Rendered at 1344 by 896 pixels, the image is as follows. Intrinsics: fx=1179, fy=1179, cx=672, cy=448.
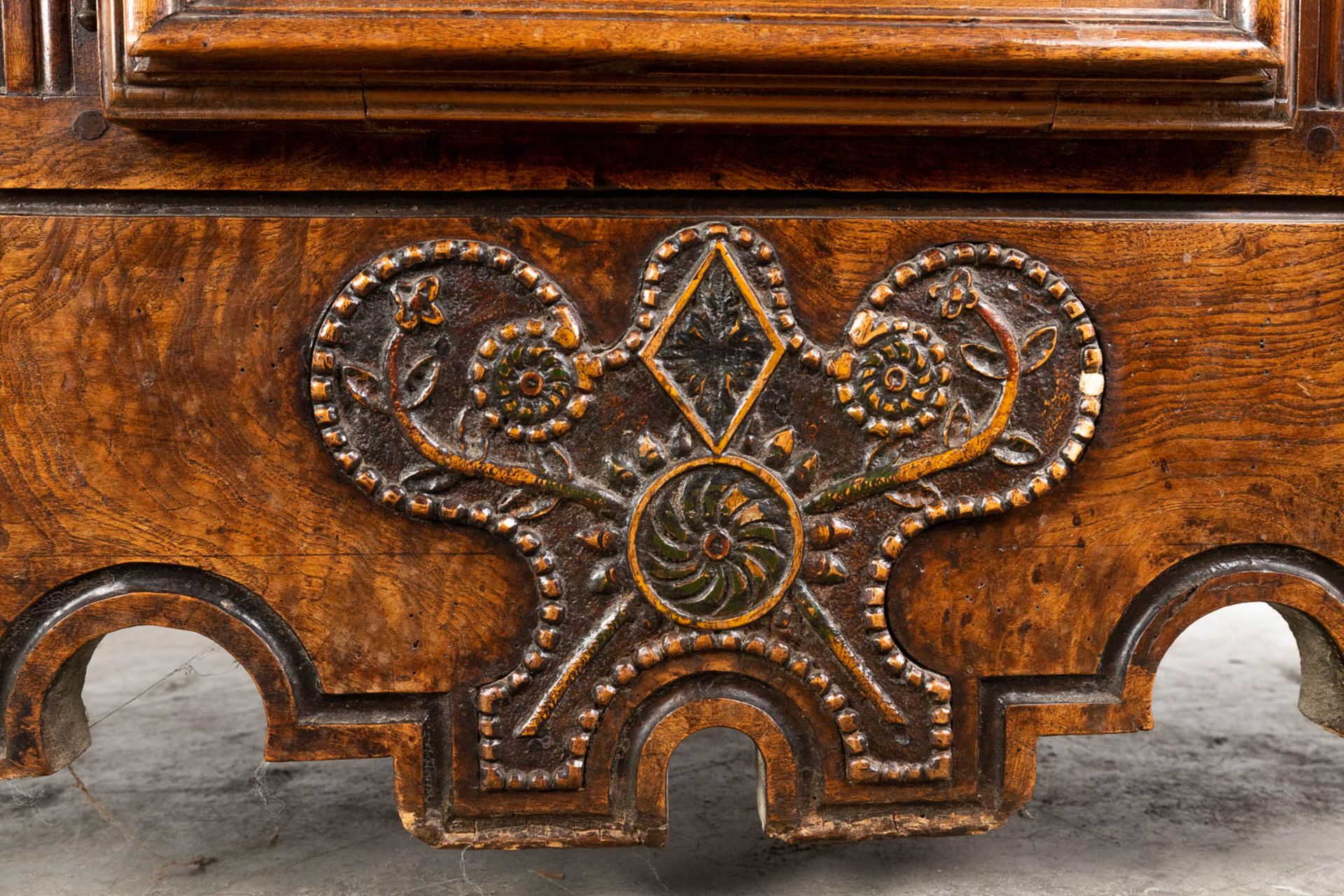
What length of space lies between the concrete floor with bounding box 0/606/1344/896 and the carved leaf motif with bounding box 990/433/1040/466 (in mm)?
353

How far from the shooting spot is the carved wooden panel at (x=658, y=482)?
883 mm

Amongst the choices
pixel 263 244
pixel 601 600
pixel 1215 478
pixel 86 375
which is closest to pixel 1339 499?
pixel 1215 478

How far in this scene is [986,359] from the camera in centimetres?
92

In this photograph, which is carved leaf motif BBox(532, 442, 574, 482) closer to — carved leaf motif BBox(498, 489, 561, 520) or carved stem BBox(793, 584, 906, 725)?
carved leaf motif BBox(498, 489, 561, 520)

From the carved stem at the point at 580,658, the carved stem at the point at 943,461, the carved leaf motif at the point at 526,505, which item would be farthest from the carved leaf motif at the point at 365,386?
the carved stem at the point at 943,461

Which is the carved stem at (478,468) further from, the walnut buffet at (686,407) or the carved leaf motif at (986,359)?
the carved leaf motif at (986,359)

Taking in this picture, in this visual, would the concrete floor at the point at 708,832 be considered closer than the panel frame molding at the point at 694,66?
No

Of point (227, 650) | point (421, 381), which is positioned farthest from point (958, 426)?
point (227, 650)

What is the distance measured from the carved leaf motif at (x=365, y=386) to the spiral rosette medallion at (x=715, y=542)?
212mm

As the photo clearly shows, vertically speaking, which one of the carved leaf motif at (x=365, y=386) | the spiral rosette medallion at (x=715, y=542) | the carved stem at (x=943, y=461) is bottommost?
the spiral rosette medallion at (x=715, y=542)

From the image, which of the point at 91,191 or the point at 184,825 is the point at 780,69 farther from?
the point at 184,825

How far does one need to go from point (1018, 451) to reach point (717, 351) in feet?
0.82

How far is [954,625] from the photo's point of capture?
936 millimetres

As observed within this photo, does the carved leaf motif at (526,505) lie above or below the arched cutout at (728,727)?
above
